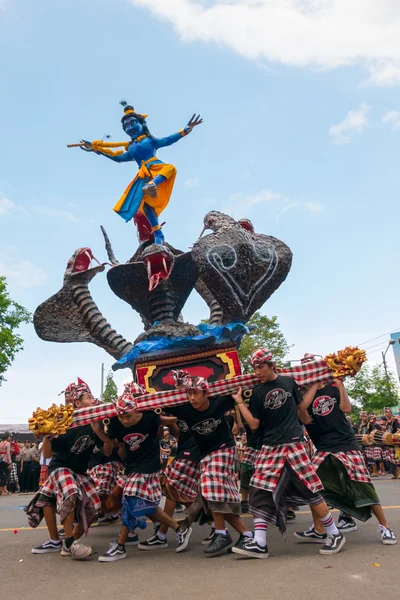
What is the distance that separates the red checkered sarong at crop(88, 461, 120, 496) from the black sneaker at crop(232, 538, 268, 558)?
2.22 m

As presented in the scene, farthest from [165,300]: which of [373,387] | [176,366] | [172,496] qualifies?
[373,387]

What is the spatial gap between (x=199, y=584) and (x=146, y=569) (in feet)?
2.23

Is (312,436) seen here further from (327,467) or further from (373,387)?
(373,387)

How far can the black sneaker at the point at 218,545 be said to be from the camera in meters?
4.16

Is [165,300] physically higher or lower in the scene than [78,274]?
lower

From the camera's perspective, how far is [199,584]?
3383mm

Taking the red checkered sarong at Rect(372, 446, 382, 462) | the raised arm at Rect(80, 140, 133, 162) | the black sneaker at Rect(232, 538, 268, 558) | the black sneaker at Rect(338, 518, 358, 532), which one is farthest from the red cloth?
the red checkered sarong at Rect(372, 446, 382, 462)

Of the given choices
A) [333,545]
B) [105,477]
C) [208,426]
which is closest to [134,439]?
[208,426]

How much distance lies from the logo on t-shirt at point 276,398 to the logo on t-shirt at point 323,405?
2.25 ft

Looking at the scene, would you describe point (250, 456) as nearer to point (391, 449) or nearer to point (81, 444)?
point (81, 444)

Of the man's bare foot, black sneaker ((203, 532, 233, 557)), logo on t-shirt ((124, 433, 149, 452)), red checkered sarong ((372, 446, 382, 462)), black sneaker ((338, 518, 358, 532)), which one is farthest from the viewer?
red checkered sarong ((372, 446, 382, 462))

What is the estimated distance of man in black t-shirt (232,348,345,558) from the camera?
13.2 feet

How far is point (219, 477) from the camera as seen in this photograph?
4.36 metres

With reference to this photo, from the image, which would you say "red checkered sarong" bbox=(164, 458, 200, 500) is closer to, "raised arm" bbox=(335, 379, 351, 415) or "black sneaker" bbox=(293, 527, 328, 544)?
"black sneaker" bbox=(293, 527, 328, 544)
